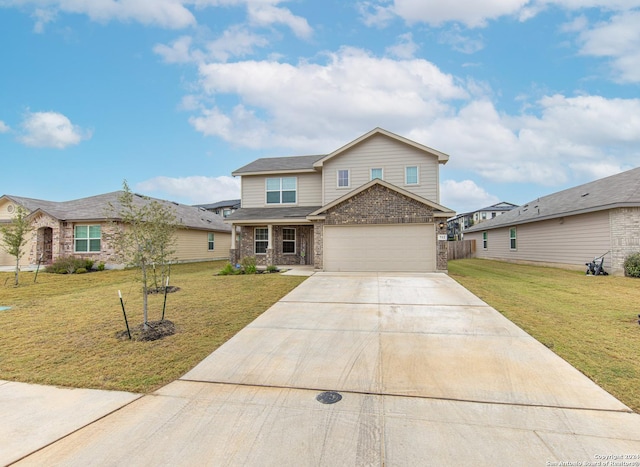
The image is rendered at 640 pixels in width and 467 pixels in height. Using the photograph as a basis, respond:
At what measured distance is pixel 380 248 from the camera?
1427 cm

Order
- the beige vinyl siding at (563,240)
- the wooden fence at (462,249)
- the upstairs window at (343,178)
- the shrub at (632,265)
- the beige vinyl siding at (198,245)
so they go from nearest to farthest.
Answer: the shrub at (632,265)
the beige vinyl siding at (563,240)
the upstairs window at (343,178)
the beige vinyl siding at (198,245)
the wooden fence at (462,249)

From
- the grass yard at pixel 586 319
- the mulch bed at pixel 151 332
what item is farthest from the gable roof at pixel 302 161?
the mulch bed at pixel 151 332

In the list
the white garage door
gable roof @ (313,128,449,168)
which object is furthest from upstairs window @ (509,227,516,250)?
the white garage door

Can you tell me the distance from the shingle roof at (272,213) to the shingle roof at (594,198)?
13.4m

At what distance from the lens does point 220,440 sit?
2.79 meters

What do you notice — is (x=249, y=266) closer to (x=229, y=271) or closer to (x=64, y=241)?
(x=229, y=271)

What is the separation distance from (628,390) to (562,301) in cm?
588

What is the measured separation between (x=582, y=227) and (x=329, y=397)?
18.2 meters

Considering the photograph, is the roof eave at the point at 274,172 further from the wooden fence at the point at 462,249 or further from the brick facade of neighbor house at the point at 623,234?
the wooden fence at the point at 462,249

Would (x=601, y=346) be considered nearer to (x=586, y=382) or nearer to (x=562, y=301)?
(x=586, y=382)

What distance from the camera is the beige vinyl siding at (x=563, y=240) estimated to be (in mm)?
14625

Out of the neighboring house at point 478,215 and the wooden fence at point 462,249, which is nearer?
the wooden fence at point 462,249

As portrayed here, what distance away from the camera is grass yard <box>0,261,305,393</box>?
424cm

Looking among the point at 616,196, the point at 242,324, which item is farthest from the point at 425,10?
the point at 242,324
